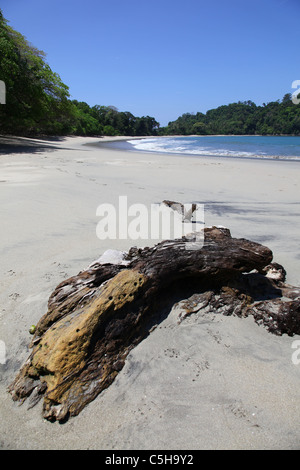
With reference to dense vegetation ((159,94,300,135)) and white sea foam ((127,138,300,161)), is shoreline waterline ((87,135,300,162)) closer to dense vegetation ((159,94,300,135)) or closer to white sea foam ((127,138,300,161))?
white sea foam ((127,138,300,161))

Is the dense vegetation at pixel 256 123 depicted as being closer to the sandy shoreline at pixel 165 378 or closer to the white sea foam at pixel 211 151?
the white sea foam at pixel 211 151

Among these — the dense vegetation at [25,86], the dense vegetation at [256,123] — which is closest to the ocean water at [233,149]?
the dense vegetation at [25,86]

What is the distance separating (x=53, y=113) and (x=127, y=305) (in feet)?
94.7

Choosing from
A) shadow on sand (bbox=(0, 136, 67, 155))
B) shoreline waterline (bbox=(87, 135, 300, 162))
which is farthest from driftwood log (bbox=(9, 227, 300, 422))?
shoreline waterline (bbox=(87, 135, 300, 162))

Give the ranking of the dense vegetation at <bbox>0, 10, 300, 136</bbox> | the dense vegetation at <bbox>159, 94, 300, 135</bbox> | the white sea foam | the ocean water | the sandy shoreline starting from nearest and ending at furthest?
the sandy shoreline
the dense vegetation at <bbox>0, 10, 300, 136</bbox>
the white sea foam
the ocean water
the dense vegetation at <bbox>159, 94, 300, 135</bbox>

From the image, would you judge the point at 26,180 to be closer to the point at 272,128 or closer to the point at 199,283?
the point at 199,283

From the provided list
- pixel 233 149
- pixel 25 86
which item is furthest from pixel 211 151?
pixel 25 86

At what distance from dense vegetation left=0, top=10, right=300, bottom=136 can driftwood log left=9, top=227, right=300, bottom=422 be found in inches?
662

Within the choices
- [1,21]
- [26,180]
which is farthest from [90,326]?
[1,21]

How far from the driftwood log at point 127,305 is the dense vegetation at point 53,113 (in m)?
16.8

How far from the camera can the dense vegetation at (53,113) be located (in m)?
17.2

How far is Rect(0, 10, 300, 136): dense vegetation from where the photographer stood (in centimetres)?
1716

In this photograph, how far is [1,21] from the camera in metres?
17.1

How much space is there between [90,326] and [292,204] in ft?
20.1
